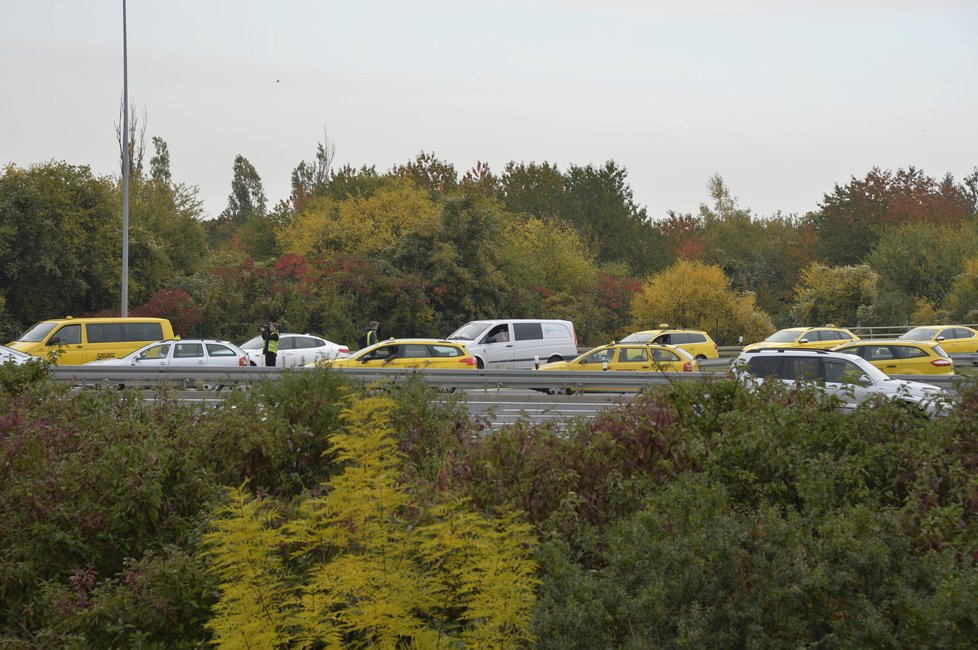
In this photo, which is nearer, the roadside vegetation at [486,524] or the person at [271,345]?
the roadside vegetation at [486,524]

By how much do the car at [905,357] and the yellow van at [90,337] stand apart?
696 inches

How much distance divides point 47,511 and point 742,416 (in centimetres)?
556

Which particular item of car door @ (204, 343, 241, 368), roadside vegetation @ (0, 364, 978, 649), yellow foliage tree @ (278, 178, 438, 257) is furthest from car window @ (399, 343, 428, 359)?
yellow foliage tree @ (278, 178, 438, 257)

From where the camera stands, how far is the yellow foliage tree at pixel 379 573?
6379 mm

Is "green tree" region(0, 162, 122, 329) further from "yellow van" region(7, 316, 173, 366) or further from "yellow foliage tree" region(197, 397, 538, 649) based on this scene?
"yellow foliage tree" region(197, 397, 538, 649)

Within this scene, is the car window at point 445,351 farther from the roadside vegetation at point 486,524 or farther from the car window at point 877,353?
the roadside vegetation at point 486,524

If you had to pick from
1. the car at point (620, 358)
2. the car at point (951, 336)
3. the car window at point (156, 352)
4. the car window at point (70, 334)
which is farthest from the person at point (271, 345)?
the car at point (951, 336)

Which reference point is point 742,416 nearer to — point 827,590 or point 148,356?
point 827,590

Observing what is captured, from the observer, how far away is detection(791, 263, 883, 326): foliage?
175ft

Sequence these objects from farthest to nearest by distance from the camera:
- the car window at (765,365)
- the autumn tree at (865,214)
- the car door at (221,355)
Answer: the autumn tree at (865,214) → the car door at (221,355) → the car window at (765,365)

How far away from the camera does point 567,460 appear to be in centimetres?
830

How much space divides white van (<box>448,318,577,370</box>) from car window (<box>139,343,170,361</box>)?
898 cm

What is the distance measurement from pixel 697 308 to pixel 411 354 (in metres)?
27.7

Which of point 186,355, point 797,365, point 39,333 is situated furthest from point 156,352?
point 797,365
